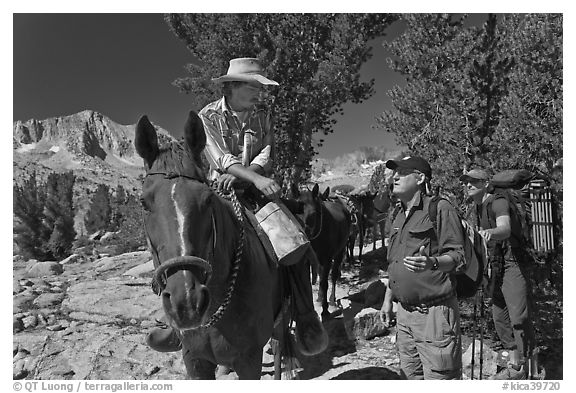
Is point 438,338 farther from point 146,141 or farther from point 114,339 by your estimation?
point 114,339

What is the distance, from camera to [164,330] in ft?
10.1

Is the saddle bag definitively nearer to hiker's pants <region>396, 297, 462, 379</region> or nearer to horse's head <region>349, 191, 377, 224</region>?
hiker's pants <region>396, 297, 462, 379</region>

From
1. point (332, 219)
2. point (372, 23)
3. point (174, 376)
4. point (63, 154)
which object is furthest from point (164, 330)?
point (63, 154)

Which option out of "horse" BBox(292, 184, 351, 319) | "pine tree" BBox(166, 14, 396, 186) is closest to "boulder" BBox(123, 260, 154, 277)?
"pine tree" BBox(166, 14, 396, 186)

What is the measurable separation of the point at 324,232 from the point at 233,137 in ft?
17.8

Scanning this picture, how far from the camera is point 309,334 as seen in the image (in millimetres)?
3547

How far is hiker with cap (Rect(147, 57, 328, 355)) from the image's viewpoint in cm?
318

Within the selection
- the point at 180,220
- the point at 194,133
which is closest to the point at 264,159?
the point at 194,133

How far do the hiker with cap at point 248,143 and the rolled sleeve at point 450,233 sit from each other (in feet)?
4.09

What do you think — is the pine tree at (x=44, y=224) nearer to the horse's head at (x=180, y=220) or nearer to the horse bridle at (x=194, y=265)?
the horse bridle at (x=194, y=265)

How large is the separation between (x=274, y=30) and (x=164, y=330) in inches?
344

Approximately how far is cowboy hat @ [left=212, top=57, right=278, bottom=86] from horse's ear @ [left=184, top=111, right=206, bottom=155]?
125 cm

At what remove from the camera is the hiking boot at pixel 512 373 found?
4.80 metres

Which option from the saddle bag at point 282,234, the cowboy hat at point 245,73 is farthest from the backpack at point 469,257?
the cowboy hat at point 245,73
